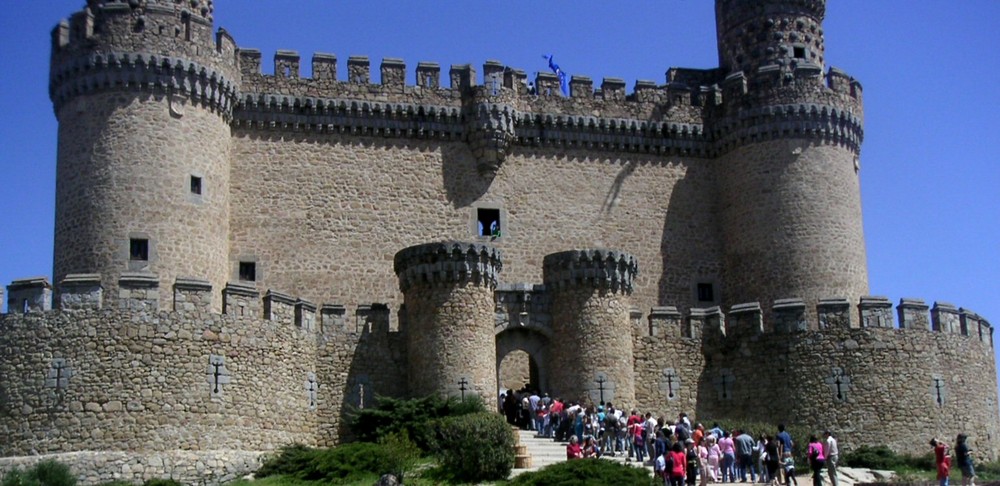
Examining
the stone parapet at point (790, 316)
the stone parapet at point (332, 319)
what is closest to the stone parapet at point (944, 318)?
the stone parapet at point (790, 316)

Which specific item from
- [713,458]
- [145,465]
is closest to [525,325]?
[713,458]

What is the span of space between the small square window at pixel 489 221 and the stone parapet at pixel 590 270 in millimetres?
5541

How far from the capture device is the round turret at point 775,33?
138 ft

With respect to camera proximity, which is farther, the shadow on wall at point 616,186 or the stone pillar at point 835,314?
the shadow on wall at point 616,186

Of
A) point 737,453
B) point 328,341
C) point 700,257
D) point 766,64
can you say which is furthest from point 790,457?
point 766,64

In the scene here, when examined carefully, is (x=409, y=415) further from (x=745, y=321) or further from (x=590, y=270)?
(x=745, y=321)

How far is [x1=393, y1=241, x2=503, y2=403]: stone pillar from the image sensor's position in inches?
1278

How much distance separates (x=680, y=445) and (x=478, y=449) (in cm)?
390

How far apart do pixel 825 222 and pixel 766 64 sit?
530 centimetres

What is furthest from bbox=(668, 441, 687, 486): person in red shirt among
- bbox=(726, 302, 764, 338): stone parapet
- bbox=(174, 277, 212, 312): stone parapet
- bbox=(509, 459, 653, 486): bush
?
bbox=(174, 277, 212, 312): stone parapet

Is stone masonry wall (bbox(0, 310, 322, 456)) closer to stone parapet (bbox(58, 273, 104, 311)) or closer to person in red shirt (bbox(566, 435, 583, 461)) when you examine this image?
stone parapet (bbox(58, 273, 104, 311))

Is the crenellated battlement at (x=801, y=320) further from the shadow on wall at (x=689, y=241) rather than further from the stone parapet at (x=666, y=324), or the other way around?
the shadow on wall at (x=689, y=241)

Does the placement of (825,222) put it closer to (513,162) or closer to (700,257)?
(700,257)

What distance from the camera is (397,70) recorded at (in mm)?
39750
